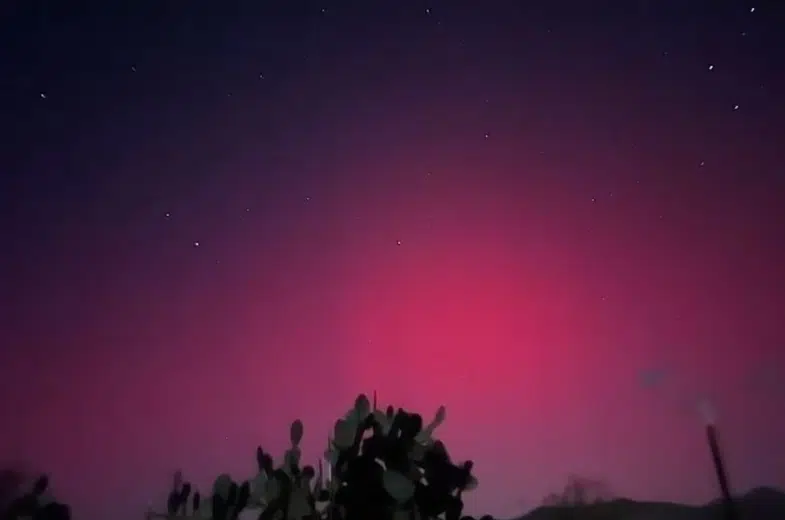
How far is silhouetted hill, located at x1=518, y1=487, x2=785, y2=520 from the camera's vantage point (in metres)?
6.62

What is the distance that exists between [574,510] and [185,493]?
23.4 feet

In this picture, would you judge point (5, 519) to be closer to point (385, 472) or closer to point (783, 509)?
point (385, 472)

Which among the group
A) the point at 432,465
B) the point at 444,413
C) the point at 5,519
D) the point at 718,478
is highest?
the point at 718,478

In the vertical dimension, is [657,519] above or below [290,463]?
above

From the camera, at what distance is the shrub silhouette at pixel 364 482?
1.41 m

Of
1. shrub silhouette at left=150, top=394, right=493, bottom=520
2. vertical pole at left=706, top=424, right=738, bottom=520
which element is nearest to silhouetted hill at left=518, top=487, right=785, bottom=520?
vertical pole at left=706, top=424, right=738, bottom=520

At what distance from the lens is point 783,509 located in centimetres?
487

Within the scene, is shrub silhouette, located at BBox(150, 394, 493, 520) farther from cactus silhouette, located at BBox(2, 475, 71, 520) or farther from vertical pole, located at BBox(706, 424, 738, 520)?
vertical pole, located at BBox(706, 424, 738, 520)

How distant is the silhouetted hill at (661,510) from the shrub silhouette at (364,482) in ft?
17.1

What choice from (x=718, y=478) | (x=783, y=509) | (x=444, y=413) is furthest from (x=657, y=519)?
(x=444, y=413)

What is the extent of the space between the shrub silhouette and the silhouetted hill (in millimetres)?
5206

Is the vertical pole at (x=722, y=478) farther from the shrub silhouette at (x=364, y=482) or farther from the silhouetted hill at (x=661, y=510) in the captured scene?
the shrub silhouette at (x=364, y=482)

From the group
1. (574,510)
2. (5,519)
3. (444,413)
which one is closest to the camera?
(444,413)

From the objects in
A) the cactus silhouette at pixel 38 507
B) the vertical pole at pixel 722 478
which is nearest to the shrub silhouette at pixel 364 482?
the cactus silhouette at pixel 38 507
